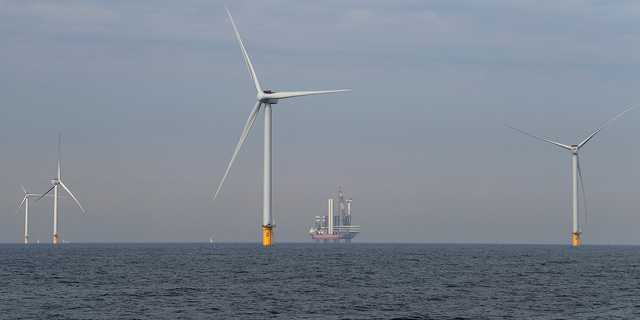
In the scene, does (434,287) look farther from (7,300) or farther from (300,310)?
(7,300)

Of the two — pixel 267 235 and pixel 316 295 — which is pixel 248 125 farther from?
pixel 316 295

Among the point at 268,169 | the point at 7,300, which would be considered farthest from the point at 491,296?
the point at 268,169

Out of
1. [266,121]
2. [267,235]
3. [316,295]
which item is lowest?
[316,295]

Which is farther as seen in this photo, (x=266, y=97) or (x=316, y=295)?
(x=266, y=97)

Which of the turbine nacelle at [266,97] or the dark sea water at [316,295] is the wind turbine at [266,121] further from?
the dark sea water at [316,295]

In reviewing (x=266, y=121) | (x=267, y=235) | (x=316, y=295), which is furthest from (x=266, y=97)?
(x=316, y=295)

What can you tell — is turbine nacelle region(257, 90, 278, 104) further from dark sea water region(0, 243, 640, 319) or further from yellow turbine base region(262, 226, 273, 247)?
dark sea water region(0, 243, 640, 319)

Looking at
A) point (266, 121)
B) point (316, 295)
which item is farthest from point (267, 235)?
point (316, 295)

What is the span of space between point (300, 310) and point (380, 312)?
738cm

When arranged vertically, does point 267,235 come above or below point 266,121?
below

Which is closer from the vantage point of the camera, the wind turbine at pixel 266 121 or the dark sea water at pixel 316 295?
the dark sea water at pixel 316 295

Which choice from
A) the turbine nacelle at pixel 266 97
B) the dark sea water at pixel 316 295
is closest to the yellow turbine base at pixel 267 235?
the turbine nacelle at pixel 266 97

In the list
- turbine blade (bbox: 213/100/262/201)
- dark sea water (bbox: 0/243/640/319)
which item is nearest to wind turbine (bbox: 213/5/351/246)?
turbine blade (bbox: 213/100/262/201)

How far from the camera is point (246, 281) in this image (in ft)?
Answer: 280
